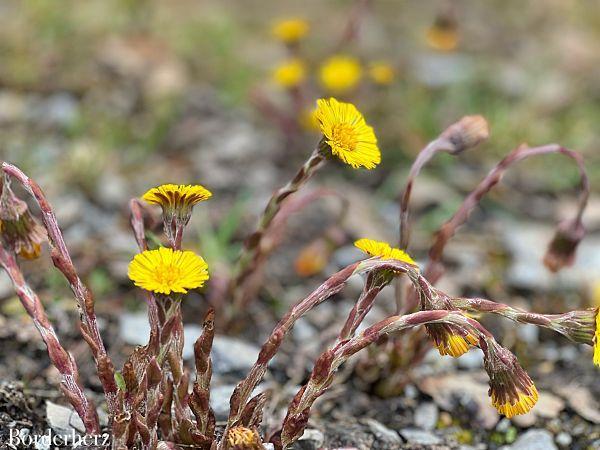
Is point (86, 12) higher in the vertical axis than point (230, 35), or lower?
higher

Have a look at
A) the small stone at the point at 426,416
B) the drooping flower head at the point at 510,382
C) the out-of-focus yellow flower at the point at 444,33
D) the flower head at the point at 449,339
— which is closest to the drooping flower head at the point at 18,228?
the flower head at the point at 449,339

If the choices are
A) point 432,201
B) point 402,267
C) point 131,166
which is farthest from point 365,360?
point 131,166

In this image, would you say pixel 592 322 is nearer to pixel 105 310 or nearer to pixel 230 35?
pixel 105 310

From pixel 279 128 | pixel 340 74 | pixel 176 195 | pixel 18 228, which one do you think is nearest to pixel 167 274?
pixel 176 195

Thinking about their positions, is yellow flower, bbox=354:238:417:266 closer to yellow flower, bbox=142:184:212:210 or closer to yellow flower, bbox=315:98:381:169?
yellow flower, bbox=315:98:381:169

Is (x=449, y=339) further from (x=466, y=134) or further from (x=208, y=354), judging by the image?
(x=466, y=134)

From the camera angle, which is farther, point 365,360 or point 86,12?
point 86,12
